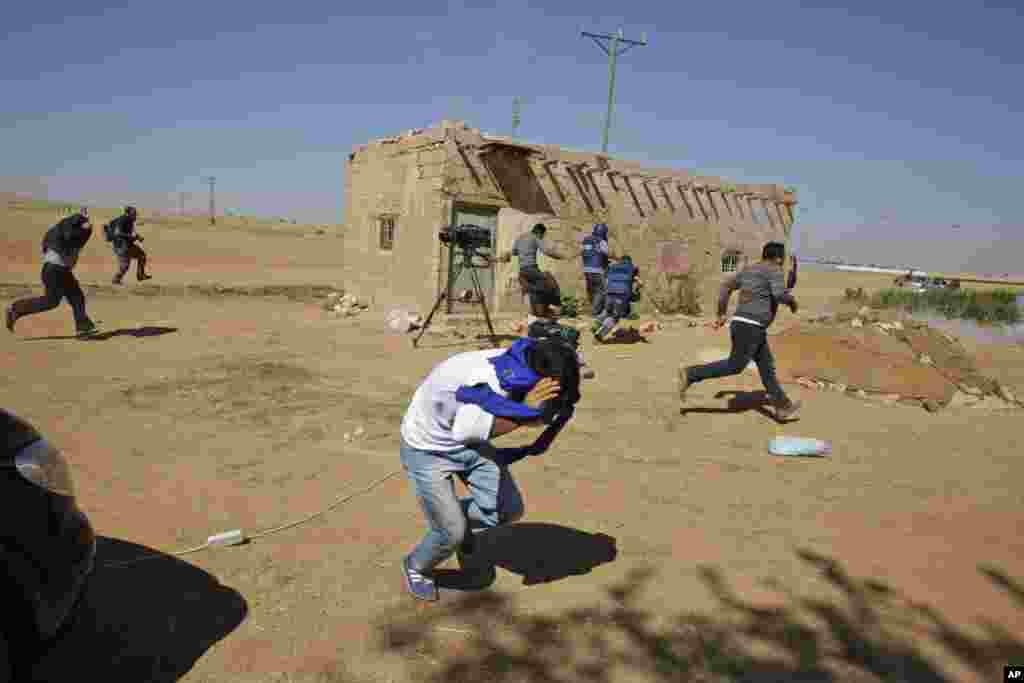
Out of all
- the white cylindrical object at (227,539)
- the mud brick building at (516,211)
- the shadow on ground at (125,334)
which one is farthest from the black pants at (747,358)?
the shadow on ground at (125,334)

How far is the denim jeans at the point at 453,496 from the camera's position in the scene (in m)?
2.79

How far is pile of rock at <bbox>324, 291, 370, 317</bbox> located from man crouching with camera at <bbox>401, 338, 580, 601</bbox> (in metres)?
10.4

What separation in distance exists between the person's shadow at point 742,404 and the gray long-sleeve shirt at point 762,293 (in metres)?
1.13

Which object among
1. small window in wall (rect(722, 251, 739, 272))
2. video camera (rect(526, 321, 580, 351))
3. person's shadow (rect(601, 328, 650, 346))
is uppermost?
small window in wall (rect(722, 251, 739, 272))

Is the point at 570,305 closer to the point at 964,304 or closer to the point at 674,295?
the point at 674,295

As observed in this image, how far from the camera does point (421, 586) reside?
9.73 ft

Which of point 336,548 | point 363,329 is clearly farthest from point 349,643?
point 363,329

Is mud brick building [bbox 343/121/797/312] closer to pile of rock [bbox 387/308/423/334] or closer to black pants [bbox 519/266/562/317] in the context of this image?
pile of rock [bbox 387/308/423/334]

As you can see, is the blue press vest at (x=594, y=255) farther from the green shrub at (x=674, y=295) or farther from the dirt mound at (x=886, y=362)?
the green shrub at (x=674, y=295)

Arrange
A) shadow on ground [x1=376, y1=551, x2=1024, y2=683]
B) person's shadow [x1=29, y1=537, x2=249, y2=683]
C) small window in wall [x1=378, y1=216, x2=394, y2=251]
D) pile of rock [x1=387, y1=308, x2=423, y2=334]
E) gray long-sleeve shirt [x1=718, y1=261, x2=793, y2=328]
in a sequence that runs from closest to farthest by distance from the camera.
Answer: person's shadow [x1=29, y1=537, x2=249, y2=683] → shadow on ground [x1=376, y1=551, x2=1024, y2=683] → gray long-sleeve shirt [x1=718, y1=261, x2=793, y2=328] → pile of rock [x1=387, y1=308, x2=423, y2=334] → small window in wall [x1=378, y1=216, x2=394, y2=251]

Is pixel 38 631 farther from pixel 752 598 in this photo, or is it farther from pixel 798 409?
pixel 798 409

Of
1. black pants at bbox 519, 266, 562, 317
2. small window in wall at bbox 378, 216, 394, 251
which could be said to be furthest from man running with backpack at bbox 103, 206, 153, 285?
black pants at bbox 519, 266, 562, 317

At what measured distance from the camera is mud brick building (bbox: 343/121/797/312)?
11375 millimetres

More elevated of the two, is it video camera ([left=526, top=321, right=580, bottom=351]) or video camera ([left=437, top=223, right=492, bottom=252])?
video camera ([left=437, top=223, right=492, bottom=252])
